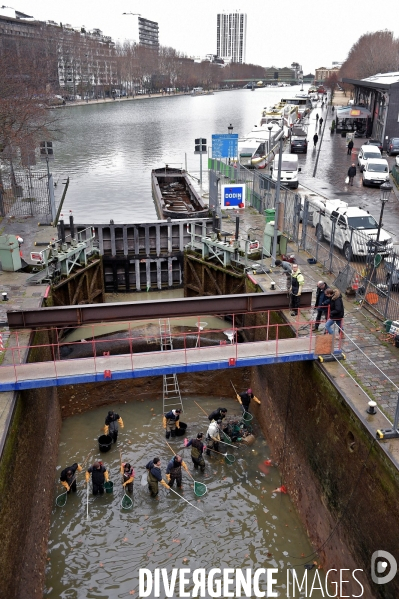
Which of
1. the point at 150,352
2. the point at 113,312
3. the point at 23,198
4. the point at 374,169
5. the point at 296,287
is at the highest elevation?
the point at 374,169

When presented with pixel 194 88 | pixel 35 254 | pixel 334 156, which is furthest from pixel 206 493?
pixel 194 88

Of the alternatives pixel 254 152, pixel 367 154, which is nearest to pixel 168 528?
pixel 367 154

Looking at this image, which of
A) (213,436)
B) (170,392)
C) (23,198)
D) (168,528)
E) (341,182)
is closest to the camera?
(168,528)

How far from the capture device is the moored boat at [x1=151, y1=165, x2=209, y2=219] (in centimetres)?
2500

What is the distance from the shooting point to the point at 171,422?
47.8 feet

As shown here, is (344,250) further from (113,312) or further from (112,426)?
(112,426)

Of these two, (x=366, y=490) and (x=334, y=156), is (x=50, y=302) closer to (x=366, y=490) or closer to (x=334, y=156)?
(x=366, y=490)

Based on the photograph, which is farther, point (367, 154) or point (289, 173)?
point (367, 154)

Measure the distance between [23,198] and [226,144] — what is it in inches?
479

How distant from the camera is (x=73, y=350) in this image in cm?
1752

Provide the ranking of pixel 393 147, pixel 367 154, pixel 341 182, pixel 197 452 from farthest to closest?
pixel 393 147
pixel 367 154
pixel 341 182
pixel 197 452

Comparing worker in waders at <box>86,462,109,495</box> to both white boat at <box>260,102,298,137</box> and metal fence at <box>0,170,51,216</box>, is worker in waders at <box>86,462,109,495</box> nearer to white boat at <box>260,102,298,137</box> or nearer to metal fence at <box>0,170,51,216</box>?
metal fence at <box>0,170,51,216</box>

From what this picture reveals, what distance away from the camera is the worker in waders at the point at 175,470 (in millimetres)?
12328

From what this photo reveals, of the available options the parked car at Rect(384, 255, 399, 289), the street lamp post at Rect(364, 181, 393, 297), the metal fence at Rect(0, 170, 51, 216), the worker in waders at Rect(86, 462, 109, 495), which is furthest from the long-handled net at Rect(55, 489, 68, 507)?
the metal fence at Rect(0, 170, 51, 216)
